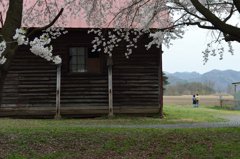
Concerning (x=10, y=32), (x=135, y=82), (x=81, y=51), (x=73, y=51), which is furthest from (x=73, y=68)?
(x=10, y=32)

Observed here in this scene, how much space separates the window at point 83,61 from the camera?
1465 centimetres

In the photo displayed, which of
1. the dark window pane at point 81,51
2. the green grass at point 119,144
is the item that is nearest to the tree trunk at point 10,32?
the green grass at point 119,144

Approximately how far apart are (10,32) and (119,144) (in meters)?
4.47

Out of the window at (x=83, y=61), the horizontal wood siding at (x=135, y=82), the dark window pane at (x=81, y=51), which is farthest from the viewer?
the dark window pane at (x=81, y=51)

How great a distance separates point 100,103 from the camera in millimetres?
14211

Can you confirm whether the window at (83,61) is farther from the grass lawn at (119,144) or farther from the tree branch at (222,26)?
the tree branch at (222,26)

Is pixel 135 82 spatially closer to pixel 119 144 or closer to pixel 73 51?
pixel 73 51

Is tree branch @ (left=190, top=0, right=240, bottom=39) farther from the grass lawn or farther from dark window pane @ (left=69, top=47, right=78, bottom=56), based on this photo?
dark window pane @ (left=69, top=47, right=78, bottom=56)

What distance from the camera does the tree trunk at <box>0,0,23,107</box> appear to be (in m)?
6.57

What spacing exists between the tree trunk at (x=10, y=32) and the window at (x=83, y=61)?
7.70 meters

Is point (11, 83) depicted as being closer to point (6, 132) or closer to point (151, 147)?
point (6, 132)

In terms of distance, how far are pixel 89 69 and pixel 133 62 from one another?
263 cm

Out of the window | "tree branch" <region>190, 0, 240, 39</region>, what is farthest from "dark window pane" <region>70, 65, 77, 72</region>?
"tree branch" <region>190, 0, 240, 39</region>

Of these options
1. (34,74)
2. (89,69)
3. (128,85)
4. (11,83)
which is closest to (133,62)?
(128,85)
